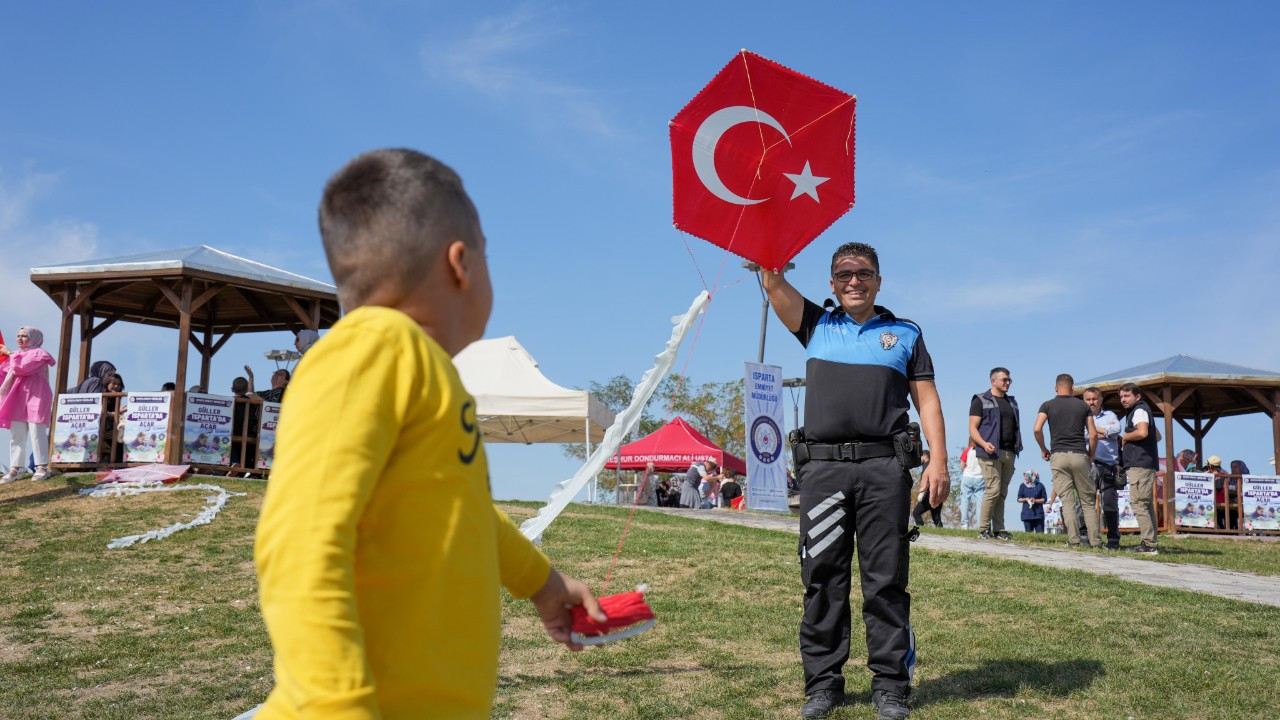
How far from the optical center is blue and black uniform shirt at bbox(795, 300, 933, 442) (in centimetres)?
477

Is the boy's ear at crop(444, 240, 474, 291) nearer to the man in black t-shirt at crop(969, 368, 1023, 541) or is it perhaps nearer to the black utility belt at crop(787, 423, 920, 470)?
the black utility belt at crop(787, 423, 920, 470)

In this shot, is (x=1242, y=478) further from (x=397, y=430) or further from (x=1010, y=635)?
(x=397, y=430)

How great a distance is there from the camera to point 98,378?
1608cm

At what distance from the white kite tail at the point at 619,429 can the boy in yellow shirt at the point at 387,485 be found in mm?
2705

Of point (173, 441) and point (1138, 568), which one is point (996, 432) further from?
point (173, 441)

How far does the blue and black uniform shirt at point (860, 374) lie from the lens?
188 inches

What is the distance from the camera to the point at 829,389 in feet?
16.0

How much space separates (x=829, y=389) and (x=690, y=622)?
2483mm

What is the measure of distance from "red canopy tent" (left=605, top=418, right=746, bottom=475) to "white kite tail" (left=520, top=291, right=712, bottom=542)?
800 inches

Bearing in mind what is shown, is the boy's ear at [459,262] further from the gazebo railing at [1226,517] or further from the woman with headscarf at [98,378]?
the gazebo railing at [1226,517]

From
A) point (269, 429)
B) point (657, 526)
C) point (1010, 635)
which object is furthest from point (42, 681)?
point (269, 429)

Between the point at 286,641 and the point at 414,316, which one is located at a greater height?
the point at 414,316

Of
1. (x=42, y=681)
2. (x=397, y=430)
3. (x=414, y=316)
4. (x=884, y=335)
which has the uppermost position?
(x=884, y=335)

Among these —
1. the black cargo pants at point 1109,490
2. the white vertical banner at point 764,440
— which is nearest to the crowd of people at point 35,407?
the white vertical banner at point 764,440
